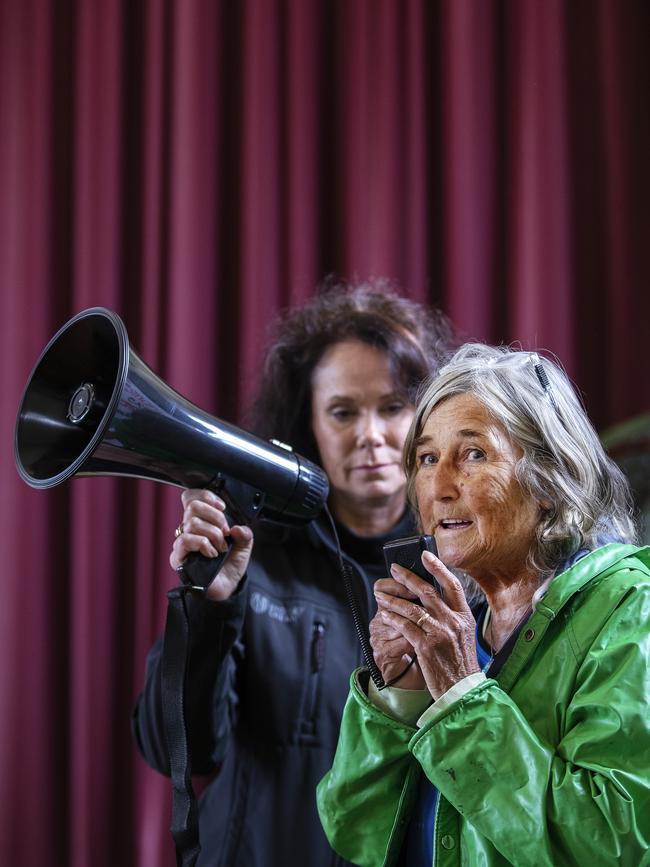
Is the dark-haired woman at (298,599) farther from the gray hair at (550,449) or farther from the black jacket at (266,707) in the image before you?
the gray hair at (550,449)

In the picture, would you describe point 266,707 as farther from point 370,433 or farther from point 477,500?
point 477,500

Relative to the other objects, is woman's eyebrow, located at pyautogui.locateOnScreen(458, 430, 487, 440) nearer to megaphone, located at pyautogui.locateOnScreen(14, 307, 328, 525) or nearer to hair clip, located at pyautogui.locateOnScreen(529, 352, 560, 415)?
hair clip, located at pyautogui.locateOnScreen(529, 352, 560, 415)

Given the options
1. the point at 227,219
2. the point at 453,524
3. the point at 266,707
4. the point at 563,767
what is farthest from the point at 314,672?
the point at 227,219

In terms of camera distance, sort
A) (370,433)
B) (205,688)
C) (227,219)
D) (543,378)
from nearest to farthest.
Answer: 1. (543,378)
2. (205,688)
3. (370,433)
4. (227,219)

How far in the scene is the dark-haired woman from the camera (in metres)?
1.35

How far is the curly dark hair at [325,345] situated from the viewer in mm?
1552

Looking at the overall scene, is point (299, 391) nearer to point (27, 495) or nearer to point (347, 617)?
point (347, 617)

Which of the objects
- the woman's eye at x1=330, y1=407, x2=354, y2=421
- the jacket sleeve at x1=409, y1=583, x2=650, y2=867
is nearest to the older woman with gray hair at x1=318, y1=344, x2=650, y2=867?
the jacket sleeve at x1=409, y1=583, x2=650, y2=867

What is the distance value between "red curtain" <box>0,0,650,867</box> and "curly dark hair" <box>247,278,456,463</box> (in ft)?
0.79

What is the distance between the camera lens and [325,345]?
1619mm

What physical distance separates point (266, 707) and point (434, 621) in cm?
62

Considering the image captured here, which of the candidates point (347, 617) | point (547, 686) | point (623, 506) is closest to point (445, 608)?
point (547, 686)

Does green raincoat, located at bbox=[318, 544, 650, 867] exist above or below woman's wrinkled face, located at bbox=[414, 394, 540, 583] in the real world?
below

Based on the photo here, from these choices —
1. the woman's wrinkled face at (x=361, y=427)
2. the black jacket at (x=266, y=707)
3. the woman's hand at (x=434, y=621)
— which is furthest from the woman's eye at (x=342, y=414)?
the woman's hand at (x=434, y=621)
